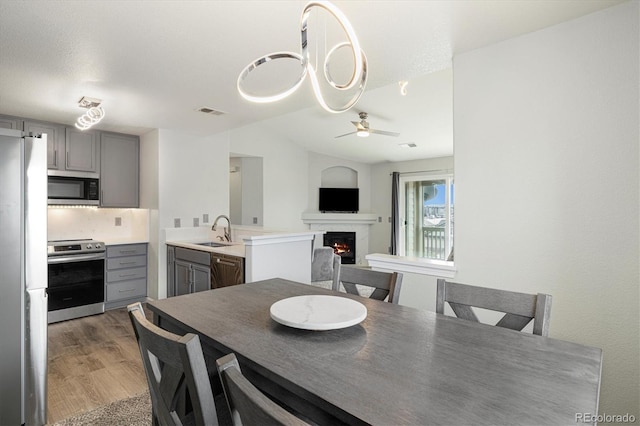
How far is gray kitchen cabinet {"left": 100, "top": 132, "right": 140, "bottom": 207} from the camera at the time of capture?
4363 millimetres

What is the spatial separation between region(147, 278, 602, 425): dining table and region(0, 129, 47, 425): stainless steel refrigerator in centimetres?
98

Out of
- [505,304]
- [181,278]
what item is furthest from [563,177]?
[181,278]

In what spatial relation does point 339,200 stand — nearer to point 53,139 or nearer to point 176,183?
point 176,183

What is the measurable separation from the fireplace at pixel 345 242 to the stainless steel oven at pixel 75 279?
4866 millimetres

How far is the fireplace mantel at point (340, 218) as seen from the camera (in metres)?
7.74

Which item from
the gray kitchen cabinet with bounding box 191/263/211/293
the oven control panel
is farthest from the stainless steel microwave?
the gray kitchen cabinet with bounding box 191/263/211/293

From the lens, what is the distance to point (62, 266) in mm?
3768

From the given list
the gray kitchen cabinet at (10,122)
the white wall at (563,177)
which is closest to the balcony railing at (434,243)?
the white wall at (563,177)

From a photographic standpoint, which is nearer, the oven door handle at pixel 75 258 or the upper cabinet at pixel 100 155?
the oven door handle at pixel 75 258

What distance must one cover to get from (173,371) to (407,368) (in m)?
0.69

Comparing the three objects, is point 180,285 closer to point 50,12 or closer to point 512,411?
point 50,12

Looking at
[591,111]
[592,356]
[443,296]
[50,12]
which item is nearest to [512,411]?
[592,356]

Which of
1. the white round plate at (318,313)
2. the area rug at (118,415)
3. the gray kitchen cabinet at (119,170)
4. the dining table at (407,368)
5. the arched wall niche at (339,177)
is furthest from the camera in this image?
→ the arched wall niche at (339,177)

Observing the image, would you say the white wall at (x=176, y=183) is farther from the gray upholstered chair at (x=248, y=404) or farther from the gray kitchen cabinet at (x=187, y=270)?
the gray upholstered chair at (x=248, y=404)
